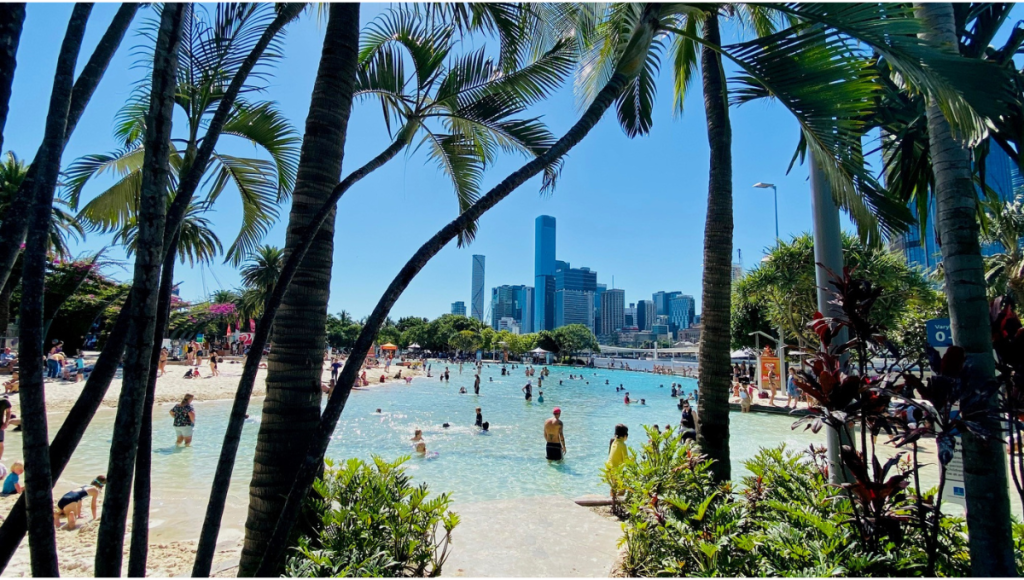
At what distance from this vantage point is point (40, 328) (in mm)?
1993

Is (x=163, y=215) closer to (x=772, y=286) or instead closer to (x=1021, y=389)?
(x=1021, y=389)

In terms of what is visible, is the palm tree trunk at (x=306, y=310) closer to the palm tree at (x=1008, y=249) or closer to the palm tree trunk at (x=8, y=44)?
the palm tree trunk at (x=8, y=44)

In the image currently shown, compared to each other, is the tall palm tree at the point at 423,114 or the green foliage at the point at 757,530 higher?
the tall palm tree at the point at 423,114

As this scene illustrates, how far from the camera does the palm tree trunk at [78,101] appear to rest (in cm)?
211

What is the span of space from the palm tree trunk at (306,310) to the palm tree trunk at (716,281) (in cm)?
413

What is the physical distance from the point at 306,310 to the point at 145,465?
4.51ft

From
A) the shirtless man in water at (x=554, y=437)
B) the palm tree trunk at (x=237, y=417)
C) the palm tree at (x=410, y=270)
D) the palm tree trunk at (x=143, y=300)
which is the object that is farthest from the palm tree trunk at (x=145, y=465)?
the shirtless man in water at (x=554, y=437)

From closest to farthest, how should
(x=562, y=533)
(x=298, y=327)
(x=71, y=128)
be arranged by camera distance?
(x=71, y=128), (x=298, y=327), (x=562, y=533)

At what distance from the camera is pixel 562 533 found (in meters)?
5.87

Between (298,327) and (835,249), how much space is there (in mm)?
5576

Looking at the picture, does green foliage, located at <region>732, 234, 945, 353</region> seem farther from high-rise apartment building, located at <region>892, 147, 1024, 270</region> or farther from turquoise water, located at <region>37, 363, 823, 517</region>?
turquoise water, located at <region>37, 363, 823, 517</region>

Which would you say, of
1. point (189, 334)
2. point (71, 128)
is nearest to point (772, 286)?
point (71, 128)

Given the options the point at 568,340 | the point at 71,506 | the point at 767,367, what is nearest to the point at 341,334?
the point at 568,340

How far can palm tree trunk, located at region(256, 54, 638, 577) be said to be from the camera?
8.59 feet
